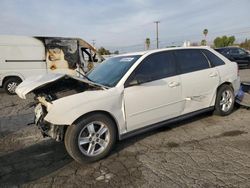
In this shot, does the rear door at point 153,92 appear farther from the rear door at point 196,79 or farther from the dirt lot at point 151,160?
the dirt lot at point 151,160

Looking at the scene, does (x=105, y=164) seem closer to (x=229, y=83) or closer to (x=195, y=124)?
(x=195, y=124)

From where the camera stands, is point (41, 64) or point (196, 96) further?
point (41, 64)

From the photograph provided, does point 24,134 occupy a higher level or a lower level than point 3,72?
lower

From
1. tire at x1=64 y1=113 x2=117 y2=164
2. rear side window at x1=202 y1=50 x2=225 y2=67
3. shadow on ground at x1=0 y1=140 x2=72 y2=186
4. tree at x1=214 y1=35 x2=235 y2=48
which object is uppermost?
tree at x1=214 y1=35 x2=235 y2=48

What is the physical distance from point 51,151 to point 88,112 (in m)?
1.17

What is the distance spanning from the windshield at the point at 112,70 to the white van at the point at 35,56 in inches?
196

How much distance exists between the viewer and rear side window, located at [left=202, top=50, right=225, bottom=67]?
5180 mm

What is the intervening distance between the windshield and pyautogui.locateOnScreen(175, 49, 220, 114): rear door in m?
1.01

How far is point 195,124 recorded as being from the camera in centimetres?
507

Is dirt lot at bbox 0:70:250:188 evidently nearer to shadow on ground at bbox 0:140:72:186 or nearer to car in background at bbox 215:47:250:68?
shadow on ground at bbox 0:140:72:186

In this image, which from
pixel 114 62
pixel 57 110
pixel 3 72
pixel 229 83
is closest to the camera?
pixel 57 110

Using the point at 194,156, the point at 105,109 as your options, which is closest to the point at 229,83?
the point at 194,156

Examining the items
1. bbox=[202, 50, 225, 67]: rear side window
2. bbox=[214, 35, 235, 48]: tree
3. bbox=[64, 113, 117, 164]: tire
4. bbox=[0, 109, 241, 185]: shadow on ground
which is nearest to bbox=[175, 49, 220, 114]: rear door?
bbox=[202, 50, 225, 67]: rear side window

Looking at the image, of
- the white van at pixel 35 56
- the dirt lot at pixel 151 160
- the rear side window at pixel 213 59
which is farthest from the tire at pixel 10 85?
the rear side window at pixel 213 59
